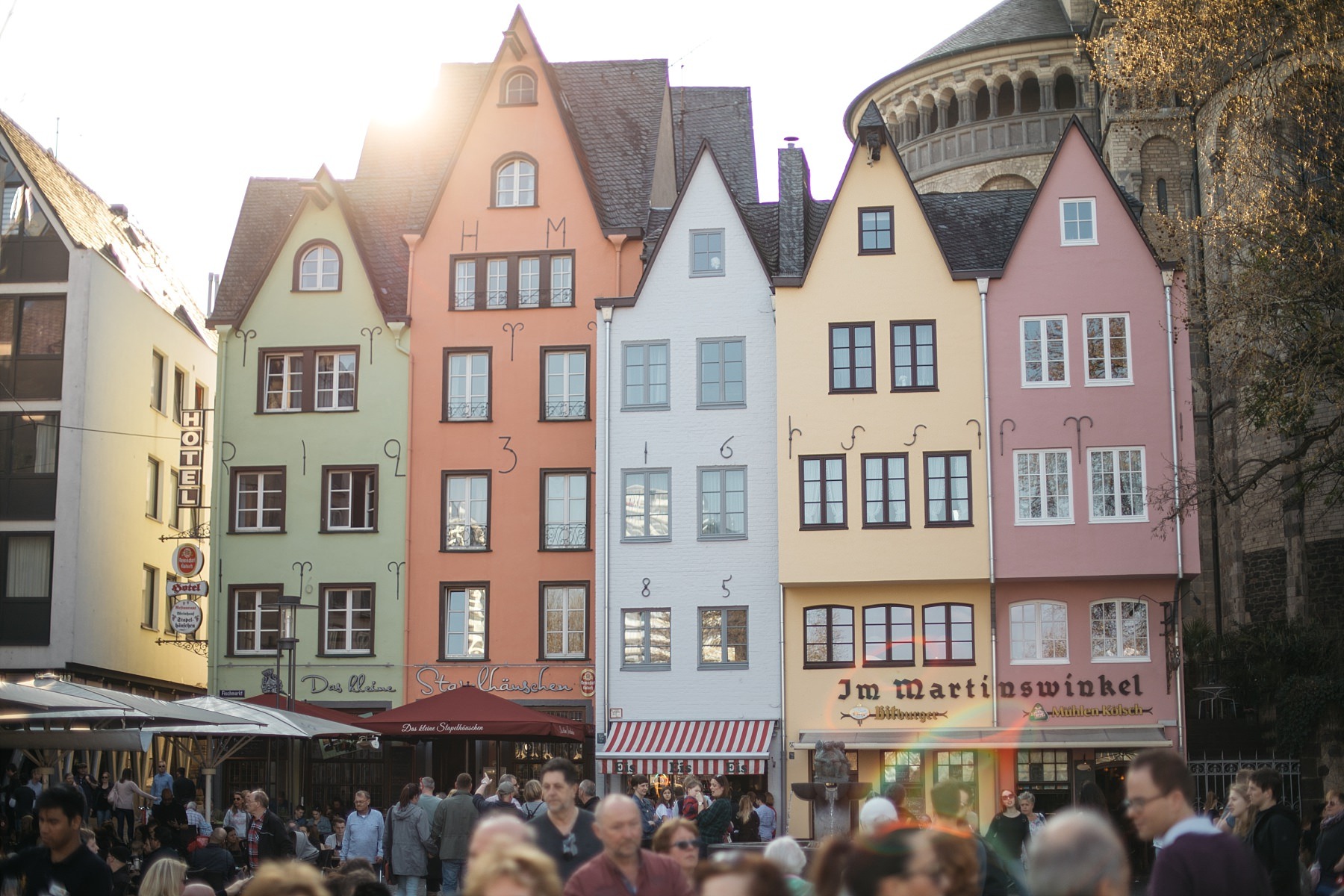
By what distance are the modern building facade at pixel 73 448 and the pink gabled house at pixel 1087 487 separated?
17.7m

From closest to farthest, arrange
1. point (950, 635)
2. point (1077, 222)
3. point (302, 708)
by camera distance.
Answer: point (302, 708), point (950, 635), point (1077, 222)

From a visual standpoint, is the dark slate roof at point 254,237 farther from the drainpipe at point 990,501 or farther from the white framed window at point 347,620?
the drainpipe at point 990,501

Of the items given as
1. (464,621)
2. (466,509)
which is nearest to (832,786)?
(464,621)

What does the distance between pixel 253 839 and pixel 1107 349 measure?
21152 mm

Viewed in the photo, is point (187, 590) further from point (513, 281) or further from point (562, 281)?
point (562, 281)

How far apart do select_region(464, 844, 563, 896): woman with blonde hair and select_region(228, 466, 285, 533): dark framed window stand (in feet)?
112

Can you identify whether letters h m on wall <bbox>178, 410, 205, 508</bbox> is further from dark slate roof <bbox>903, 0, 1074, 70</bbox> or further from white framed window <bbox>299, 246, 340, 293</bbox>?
dark slate roof <bbox>903, 0, 1074, 70</bbox>

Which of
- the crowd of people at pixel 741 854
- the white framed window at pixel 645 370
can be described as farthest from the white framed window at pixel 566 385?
the crowd of people at pixel 741 854

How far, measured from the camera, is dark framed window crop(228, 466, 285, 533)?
128ft

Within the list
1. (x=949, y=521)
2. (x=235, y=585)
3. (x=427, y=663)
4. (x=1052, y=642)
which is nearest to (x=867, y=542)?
(x=949, y=521)

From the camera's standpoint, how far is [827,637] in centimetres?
3575

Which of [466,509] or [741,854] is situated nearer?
[741,854]

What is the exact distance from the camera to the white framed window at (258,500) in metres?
39.0

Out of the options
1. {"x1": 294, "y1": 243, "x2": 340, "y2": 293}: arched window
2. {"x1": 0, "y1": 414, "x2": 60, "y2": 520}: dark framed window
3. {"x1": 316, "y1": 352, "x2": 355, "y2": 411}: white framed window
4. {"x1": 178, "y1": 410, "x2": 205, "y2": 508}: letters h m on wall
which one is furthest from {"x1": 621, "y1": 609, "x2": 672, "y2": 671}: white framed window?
{"x1": 0, "y1": 414, "x2": 60, "y2": 520}: dark framed window
